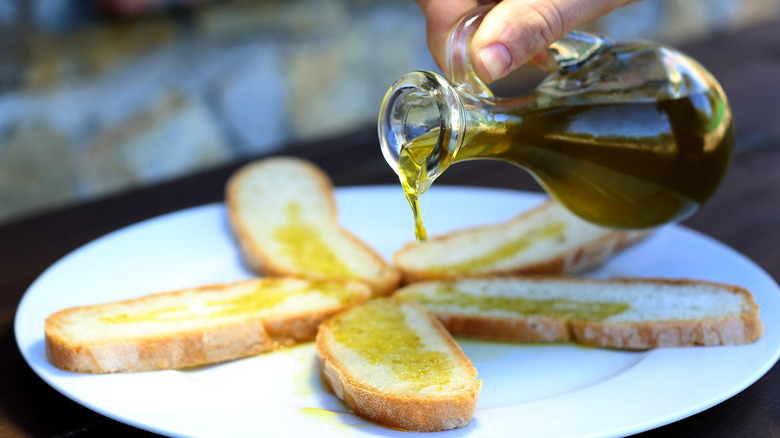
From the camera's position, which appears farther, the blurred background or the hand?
the blurred background

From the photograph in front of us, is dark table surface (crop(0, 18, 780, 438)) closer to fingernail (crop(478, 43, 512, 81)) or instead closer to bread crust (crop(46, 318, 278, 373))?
bread crust (crop(46, 318, 278, 373))

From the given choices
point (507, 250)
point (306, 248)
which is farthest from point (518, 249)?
point (306, 248)

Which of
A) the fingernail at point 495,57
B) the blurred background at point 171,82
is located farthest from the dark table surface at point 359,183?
the fingernail at point 495,57

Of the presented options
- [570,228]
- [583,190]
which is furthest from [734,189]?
[583,190]

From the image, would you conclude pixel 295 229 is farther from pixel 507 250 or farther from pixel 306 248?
pixel 507 250

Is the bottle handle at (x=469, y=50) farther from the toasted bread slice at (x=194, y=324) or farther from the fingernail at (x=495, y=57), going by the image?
the toasted bread slice at (x=194, y=324)

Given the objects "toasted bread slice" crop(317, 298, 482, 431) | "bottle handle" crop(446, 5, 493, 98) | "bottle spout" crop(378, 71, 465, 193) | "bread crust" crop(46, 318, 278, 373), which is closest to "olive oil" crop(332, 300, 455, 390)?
"toasted bread slice" crop(317, 298, 482, 431)

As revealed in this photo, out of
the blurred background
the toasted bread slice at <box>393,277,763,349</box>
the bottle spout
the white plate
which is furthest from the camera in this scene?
the blurred background
